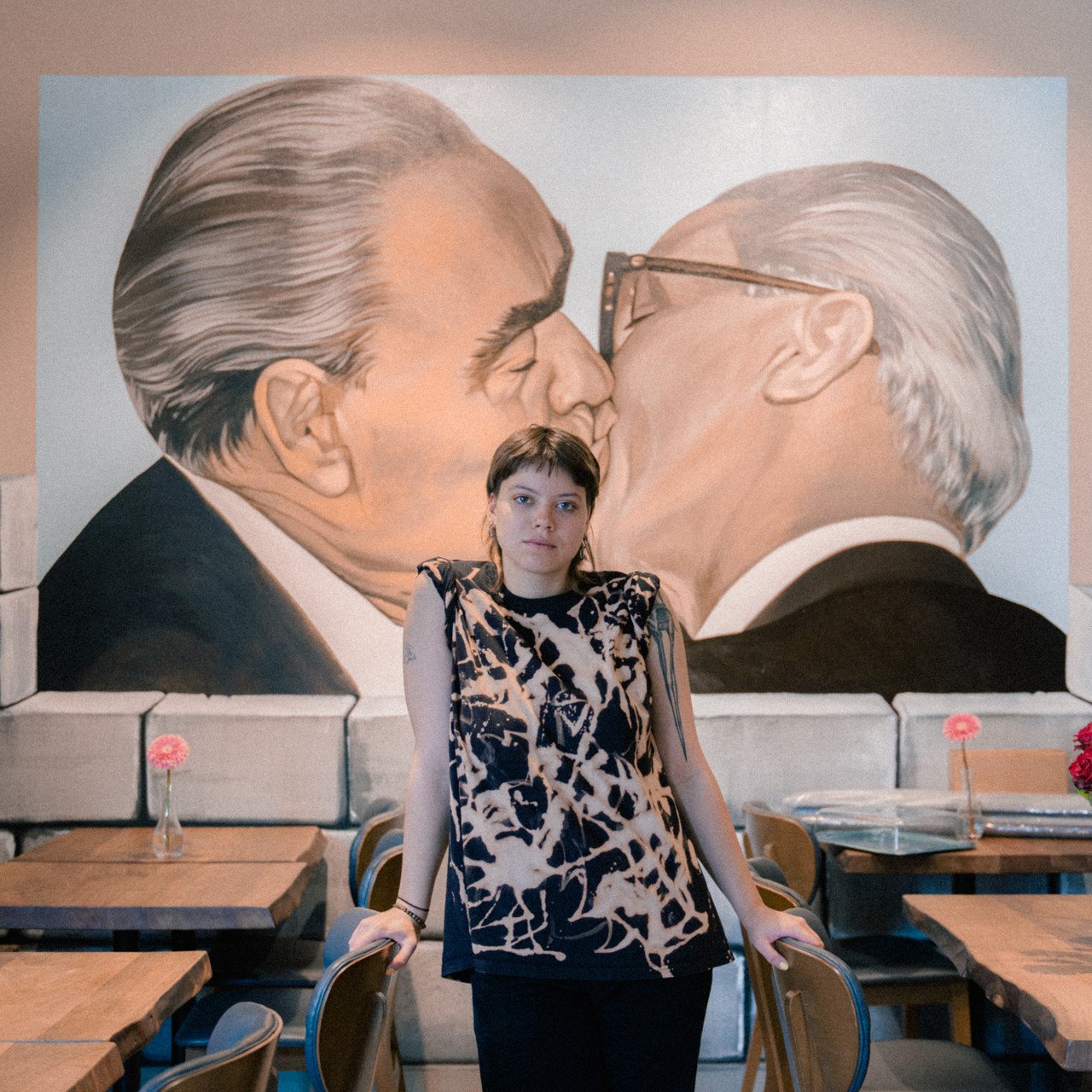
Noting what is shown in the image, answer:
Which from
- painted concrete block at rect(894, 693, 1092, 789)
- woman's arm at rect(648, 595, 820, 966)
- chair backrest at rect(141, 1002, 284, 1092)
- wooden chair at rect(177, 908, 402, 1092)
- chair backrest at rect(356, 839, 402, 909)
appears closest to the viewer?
chair backrest at rect(141, 1002, 284, 1092)

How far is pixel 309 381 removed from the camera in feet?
13.0

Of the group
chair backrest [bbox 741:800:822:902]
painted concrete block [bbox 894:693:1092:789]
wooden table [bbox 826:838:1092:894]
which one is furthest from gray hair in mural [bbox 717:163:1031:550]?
chair backrest [bbox 741:800:822:902]

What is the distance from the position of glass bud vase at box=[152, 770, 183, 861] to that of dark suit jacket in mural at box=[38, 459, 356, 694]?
1.87 feet

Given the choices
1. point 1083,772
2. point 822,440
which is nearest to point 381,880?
point 1083,772

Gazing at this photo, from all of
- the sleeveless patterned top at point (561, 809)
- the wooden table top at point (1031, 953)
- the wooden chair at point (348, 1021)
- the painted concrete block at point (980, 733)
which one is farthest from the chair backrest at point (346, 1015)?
the painted concrete block at point (980, 733)

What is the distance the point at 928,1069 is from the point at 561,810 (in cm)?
135

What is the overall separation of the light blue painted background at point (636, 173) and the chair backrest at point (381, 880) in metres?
1.69

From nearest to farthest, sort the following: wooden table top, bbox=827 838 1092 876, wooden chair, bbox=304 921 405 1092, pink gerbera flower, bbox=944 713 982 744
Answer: wooden chair, bbox=304 921 405 1092
wooden table top, bbox=827 838 1092 876
pink gerbera flower, bbox=944 713 982 744

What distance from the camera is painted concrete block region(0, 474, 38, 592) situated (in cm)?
381

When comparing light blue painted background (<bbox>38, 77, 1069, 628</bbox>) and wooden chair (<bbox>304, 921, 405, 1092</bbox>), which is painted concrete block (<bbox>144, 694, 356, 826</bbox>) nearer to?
light blue painted background (<bbox>38, 77, 1069, 628</bbox>)

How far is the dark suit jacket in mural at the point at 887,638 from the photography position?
3.94 m

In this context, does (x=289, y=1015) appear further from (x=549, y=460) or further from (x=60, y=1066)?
(x=549, y=460)

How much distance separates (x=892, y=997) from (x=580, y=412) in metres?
1.92

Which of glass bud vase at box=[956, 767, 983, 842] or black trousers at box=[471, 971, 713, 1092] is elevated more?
black trousers at box=[471, 971, 713, 1092]
